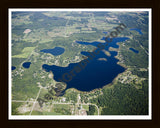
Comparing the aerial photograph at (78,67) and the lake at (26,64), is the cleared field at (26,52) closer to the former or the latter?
the aerial photograph at (78,67)

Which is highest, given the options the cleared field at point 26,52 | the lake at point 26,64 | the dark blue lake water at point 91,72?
the cleared field at point 26,52

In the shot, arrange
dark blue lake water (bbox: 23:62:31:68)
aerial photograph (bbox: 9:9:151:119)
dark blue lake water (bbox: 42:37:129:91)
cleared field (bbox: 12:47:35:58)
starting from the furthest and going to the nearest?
cleared field (bbox: 12:47:35:58)
dark blue lake water (bbox: 23:62:31:68)
dark blue lake water (bbox: 42:37:129:91)
aerial photograph (bbox: 9:9:151:119)

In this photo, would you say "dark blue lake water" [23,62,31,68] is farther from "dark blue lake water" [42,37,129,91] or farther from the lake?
"dark blue lake water" [42,37,129,91]

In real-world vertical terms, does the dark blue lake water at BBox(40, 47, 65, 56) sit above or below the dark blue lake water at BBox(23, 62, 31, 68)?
above

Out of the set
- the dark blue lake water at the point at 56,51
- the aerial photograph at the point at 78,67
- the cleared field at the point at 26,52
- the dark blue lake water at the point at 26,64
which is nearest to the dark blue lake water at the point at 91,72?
the aerial photograph at the point at 78,67

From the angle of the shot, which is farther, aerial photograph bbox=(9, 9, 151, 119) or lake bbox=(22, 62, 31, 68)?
lake bbox=(22, 62, 31, 68)

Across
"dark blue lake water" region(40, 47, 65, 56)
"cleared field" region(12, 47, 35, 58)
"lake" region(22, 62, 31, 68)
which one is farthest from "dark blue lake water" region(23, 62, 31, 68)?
"dark blue lake water" region(40, 47, 65, 56)

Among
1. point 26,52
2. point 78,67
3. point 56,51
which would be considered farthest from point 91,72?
point 26,52

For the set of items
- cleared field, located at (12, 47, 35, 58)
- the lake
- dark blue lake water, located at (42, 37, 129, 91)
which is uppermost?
cleared field, located at (12, 47, 35, 58)
